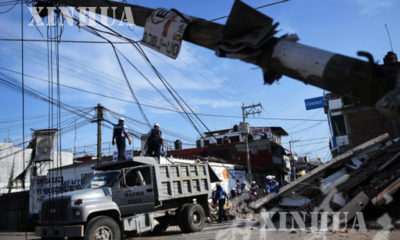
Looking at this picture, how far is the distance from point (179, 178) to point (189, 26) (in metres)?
7.12

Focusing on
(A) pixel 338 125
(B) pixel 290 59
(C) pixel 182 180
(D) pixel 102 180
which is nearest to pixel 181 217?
(C) pixel 182 180

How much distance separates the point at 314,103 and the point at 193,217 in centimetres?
2467

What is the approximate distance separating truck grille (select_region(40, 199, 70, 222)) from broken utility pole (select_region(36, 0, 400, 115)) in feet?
19.3

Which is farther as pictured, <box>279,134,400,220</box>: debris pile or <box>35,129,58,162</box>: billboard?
<box>35,129,58,162</box>: billboard

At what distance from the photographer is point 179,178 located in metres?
9.73

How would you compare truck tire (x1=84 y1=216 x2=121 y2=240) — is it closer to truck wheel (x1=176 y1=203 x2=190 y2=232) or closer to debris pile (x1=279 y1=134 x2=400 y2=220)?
truck wheel (x1=176 y1=203 x2=190 y2=232)

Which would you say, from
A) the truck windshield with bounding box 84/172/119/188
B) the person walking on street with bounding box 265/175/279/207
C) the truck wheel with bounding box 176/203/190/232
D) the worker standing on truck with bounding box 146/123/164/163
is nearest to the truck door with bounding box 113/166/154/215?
the truck windshield with bounding box 84/172/119/188

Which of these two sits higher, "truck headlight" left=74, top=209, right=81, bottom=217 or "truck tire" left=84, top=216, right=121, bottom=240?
"truck headlight" left=74, top=209, right=81, bottom=217

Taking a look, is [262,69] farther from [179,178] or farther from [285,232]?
[179,178]

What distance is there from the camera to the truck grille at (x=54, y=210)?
7176 millimetres

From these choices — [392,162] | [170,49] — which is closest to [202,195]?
[392,162]

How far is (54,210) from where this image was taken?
7320mm

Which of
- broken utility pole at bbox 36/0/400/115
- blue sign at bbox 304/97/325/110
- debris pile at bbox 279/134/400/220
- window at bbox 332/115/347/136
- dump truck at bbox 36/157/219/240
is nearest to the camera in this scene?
broken utility pole at bbox 36/0/400/115

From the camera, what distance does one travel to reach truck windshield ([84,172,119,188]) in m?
8.39
